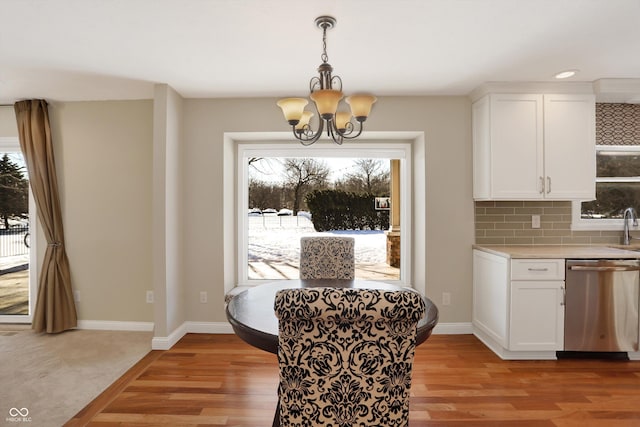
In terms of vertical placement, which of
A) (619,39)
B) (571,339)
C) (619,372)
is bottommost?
(619,372)

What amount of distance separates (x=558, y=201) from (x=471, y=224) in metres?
0.89

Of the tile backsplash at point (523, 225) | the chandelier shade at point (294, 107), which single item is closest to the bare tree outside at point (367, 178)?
the tile backsplash at point (523, 225)

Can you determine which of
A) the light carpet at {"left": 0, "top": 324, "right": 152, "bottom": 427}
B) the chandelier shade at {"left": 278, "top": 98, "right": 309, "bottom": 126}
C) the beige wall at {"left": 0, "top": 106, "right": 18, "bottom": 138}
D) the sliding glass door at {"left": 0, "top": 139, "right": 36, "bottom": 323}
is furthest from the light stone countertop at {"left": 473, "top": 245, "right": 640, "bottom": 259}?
the beige wall at {"left": 0, "top": 106, "right": 18, "bottom": 138}

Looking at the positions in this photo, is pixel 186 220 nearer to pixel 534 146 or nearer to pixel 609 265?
pixel 534 146

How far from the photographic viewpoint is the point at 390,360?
3.82ft

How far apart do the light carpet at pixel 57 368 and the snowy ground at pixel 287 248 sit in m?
1.34

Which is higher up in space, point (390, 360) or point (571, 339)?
point (390, 360)

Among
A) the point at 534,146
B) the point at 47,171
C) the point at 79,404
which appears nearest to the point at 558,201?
the point at 534,146

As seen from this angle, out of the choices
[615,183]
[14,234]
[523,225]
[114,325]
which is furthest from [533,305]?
[14,234]

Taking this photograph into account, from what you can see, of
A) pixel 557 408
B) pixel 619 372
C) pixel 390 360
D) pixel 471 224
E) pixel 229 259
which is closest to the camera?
pixel 390 360

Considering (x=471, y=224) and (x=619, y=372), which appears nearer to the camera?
(x=619, y=372)

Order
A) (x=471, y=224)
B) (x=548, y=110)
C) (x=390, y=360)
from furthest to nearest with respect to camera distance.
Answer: (x=471, y=224)
(x=548, y=110)
(x=390, y=360)

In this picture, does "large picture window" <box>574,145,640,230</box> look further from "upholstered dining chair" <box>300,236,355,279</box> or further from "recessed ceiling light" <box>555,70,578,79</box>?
"upholstered dining chair" <box>300,236,355,279</box>

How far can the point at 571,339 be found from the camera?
2.84 meters
